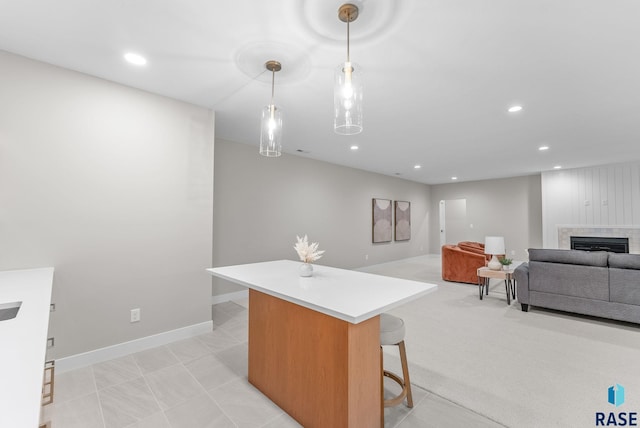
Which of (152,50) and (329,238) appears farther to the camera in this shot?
(329,238)

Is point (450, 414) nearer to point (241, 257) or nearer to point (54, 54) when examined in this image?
point (241, 257)

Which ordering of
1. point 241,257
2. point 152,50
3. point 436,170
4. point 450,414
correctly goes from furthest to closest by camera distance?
point 436,170, point 241,257, point 152,50, point 450,414

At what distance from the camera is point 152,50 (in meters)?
2.14

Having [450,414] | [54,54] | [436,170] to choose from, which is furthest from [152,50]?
[436,170]

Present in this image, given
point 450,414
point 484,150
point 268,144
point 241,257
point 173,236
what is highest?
point 484,150

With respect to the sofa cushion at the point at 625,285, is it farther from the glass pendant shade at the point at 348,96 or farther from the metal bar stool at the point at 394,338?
the glass pendant shade at the point at 348,96

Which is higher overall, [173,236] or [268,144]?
[268,144]

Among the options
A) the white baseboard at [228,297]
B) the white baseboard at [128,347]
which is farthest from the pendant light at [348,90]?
the white baseboard at [228,297]

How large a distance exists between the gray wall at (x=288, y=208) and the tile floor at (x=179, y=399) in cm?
184

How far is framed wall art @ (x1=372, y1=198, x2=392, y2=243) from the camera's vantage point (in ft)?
23.6

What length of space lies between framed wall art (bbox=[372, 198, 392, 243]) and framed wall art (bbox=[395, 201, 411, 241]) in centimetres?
40

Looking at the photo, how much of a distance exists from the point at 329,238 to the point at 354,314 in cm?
480

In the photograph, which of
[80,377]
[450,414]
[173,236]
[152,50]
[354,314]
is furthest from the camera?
[173,236]

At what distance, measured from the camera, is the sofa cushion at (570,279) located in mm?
3371
